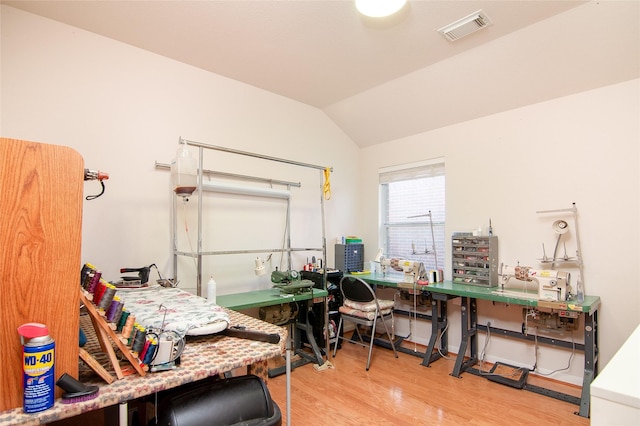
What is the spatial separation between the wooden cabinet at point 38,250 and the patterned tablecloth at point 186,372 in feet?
0.27

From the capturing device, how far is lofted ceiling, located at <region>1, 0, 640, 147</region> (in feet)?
7.77

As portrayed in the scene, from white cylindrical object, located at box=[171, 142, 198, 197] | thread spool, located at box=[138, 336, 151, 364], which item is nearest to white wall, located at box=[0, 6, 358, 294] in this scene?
white cylindrical object, located at box=[171, 142, 198, 197]

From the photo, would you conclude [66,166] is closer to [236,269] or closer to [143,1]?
[143,1]

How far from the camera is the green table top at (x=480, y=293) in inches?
100

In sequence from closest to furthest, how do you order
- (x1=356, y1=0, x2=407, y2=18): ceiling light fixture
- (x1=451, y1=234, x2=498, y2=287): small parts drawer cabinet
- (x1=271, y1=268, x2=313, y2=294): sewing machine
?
1. (x1=356, y1=0, x2=407, y2=18): ceiling light fixture
2. (x1=271, y1=268, x2=313, y2=294): sewing machine
3. (x1=451, y1=234, x2=498, y2=287): small parts drawer cabinet

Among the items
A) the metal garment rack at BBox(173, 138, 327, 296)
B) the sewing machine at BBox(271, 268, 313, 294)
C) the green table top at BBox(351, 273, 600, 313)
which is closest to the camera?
the green table top at BBox(351, 273, 600, 313)

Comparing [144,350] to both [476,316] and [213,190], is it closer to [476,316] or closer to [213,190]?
[213,190]

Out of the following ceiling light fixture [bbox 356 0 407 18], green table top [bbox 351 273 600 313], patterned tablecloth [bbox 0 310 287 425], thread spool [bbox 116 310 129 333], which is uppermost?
ceiling light fixture [bbox 356 0 407 18]

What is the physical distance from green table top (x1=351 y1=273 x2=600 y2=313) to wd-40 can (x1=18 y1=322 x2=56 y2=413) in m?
2.96

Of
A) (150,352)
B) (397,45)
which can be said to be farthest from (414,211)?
(150,352)

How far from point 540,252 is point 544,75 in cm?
159

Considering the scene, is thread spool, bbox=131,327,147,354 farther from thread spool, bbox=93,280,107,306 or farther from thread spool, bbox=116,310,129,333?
thread spool, bbox=93,280,107,306

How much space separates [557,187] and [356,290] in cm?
211

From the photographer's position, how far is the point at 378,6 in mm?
2174
